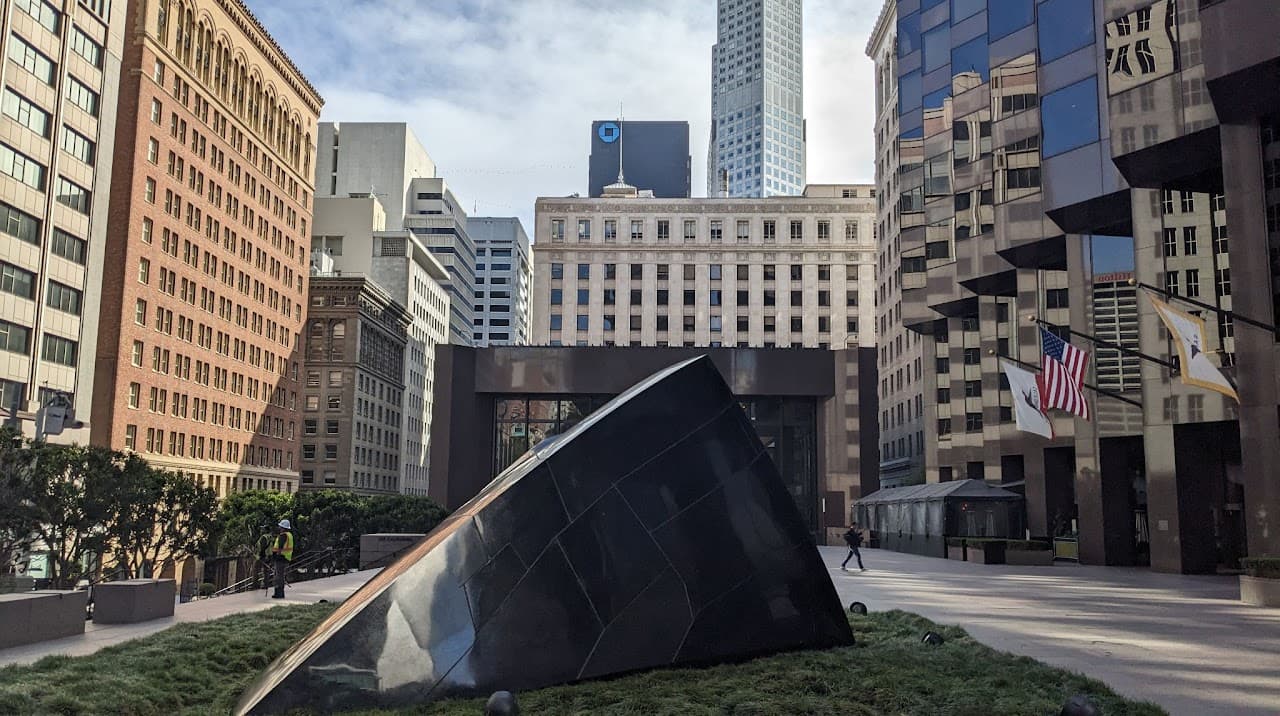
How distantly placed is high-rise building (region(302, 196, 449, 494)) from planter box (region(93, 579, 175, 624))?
10881 centimetres

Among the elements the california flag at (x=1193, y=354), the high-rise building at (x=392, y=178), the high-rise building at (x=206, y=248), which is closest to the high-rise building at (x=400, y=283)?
the high-rise building at (x=392, y=178)

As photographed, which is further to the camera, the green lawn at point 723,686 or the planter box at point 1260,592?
the planter box at point 1260,592

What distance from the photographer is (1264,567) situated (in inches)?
878

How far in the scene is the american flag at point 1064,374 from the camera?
107 ft

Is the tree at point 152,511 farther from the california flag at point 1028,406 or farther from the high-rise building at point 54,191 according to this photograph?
the california flag at point 1028,406

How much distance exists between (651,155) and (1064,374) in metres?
142

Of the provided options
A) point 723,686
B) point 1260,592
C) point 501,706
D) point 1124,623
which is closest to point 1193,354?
point 1260,592

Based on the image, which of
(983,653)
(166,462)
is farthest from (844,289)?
(983,653)

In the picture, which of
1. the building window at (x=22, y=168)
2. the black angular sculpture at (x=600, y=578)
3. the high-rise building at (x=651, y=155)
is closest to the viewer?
the black angular sculpture at (x=600, y=578)

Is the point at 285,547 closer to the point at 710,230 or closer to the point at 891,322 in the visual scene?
the point at 891,322

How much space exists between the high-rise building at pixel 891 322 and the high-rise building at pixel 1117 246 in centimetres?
2923

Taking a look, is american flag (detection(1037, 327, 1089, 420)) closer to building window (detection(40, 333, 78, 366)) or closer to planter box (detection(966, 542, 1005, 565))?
planter box (detection(966, 542, 1005, 565))

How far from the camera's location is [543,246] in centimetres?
11844

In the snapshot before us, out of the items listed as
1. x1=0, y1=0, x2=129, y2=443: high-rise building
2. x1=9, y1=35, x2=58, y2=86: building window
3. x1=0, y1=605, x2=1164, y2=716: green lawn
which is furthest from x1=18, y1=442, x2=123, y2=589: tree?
x1=9, y1=35, x2=58, y2=86: building window
